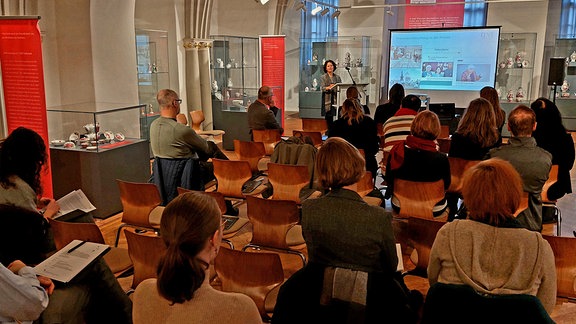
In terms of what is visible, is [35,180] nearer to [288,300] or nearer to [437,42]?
[288,300]

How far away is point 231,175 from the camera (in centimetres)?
508

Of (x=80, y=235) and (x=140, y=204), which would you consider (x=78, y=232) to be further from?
(x=140, y=204)

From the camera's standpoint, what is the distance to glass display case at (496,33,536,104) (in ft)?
40.7

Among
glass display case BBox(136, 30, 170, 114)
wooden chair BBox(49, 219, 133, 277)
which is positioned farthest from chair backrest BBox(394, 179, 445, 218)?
glass display case BBox(136, 30, 170, 114)

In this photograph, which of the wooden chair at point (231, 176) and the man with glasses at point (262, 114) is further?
the man with glasses at point (262, 114)

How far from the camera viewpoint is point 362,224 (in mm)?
2354

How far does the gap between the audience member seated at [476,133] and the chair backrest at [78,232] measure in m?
3.54

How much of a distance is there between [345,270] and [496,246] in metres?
0.68

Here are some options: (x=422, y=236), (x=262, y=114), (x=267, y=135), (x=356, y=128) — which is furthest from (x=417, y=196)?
(x=262, y=114)

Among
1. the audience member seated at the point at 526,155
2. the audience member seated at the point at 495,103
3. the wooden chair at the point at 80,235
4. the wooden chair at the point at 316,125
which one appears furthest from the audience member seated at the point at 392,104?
the wooden chair at the point at 80,235

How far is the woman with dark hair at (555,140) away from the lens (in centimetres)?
498

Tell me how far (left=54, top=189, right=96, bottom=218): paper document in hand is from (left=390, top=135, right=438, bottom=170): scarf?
2.52 meters

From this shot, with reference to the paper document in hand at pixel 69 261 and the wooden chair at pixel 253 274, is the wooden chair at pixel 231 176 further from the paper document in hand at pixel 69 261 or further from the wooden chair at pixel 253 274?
the paper document in hand at pixel 69 261

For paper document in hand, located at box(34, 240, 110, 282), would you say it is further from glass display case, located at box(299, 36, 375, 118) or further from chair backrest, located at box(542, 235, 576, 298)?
glass display case, located at box(299, 36, 375, 118)
